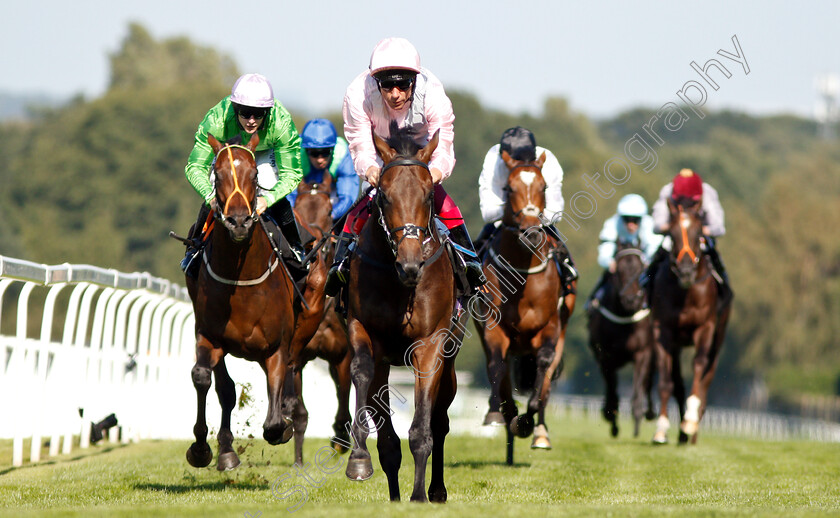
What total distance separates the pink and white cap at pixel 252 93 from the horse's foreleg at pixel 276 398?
1.65 m

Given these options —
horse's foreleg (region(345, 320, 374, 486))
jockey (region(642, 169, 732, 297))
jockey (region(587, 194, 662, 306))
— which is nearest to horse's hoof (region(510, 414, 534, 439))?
horse's foreleg (region(345, 320, 374, 486))

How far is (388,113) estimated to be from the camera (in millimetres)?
7594

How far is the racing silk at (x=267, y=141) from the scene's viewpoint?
27.2ft

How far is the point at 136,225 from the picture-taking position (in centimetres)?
5922

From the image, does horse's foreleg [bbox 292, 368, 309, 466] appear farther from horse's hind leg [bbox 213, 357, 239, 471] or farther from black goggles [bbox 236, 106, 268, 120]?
black goggles [bbox 236, 106, 268, 120]

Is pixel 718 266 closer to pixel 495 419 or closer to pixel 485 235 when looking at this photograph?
pixel 485 235

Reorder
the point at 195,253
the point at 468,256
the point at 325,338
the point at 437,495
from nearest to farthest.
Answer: the point at 437,495
the point at 468,256
the point at 195,253
the point at 325,338

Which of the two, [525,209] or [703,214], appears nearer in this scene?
[525,209]

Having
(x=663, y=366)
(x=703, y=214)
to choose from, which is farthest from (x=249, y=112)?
(x=663, y=366)

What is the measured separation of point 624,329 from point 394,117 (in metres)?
8.30

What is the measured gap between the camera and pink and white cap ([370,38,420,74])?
286 inches

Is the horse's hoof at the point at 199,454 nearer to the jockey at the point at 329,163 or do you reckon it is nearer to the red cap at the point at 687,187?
the jockey at the point at 329,163

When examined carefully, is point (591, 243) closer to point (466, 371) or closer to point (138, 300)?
point (466, 371)

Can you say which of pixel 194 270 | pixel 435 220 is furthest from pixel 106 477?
pixel 435 220
